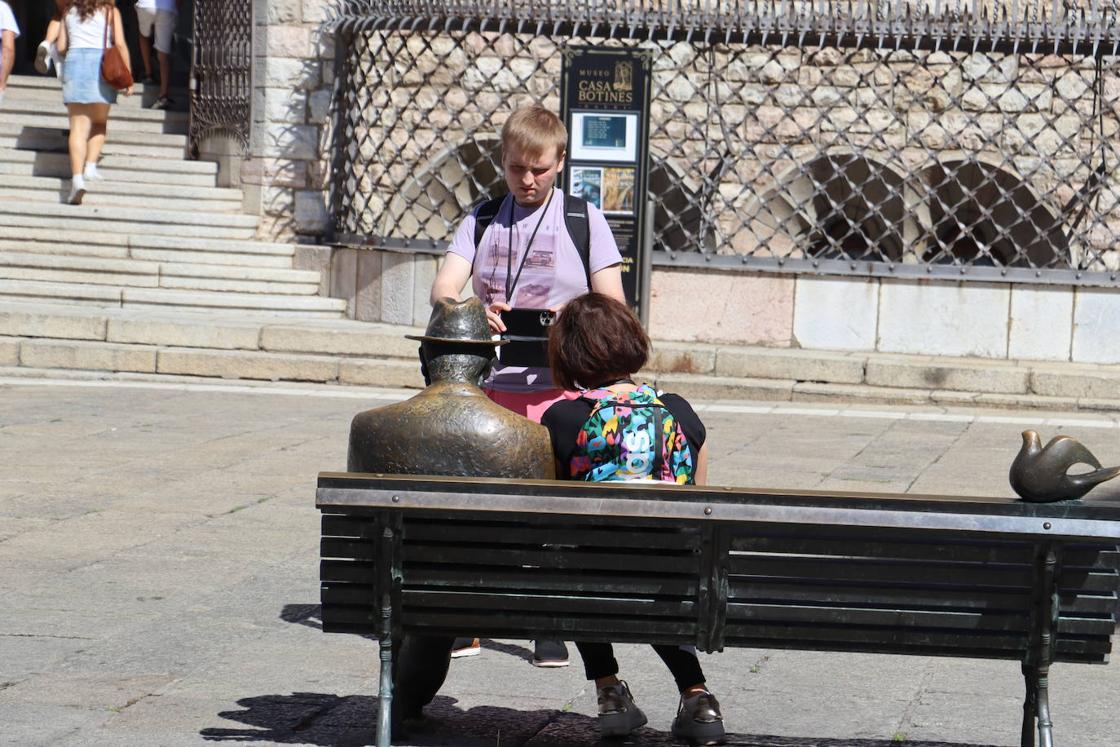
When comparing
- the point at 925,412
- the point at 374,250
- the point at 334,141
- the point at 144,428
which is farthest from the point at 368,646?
the point at 334,141

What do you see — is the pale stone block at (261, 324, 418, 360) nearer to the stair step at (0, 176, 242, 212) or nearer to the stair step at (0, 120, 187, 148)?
the stair step at (0, 176, 242, 212)

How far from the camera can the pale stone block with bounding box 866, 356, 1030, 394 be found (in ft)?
37.0

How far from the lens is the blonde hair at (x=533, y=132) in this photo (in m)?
4.86

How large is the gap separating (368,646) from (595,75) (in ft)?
23.5

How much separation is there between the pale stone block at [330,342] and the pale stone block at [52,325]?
3.73 ft

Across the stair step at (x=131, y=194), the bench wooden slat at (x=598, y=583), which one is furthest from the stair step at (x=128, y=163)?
the bench wooden slat at (x=598, y=583)

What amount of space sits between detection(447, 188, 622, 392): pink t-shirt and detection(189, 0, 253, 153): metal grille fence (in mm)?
9497

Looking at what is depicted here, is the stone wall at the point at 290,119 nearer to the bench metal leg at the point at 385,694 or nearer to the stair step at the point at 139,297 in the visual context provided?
the stair step at the point at 139,297

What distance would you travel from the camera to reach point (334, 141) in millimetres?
14023

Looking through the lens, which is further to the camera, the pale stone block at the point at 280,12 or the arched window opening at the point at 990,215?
the pale stone block at the point at 280,12

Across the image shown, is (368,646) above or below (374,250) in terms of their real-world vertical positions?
below

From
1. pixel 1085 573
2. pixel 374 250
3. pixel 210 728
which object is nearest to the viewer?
pixel 1085 573

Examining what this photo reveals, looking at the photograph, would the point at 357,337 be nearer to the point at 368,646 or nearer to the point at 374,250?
the point at 374,250

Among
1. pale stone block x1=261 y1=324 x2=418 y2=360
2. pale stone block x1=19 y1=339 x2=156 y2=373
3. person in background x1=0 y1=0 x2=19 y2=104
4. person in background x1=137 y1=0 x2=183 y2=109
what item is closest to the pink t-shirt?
pale stone block x1=261 y1=324 x2=418 y2=360
